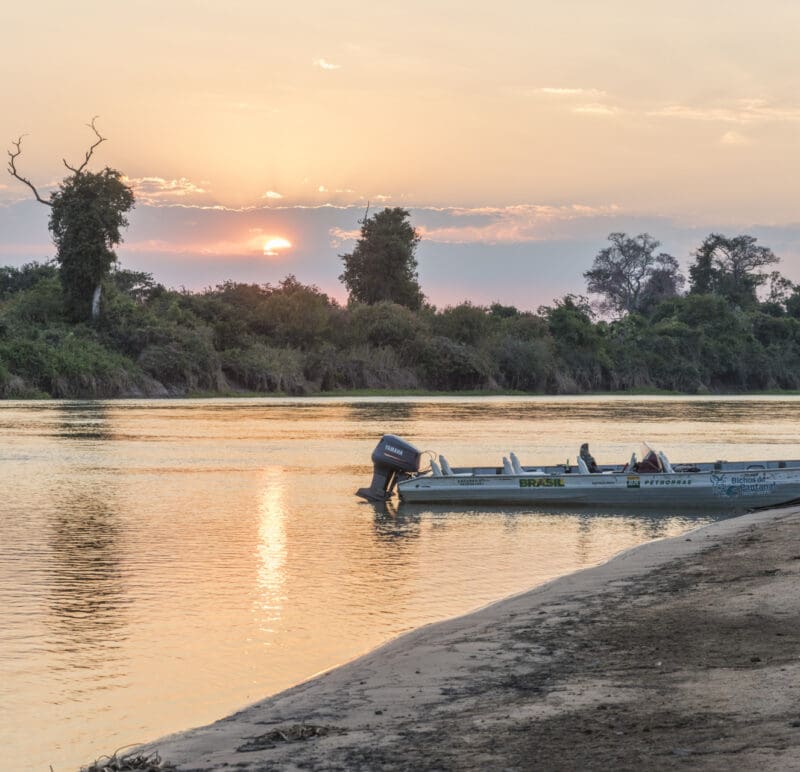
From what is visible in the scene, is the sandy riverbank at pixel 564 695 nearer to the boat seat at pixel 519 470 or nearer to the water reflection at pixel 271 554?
the water reflection at pixel 271 554

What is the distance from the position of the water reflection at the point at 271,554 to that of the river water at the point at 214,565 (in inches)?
1.8

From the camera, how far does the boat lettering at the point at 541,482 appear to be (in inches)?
1056

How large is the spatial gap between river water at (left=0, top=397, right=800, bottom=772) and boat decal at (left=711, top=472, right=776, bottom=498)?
3.25 ft

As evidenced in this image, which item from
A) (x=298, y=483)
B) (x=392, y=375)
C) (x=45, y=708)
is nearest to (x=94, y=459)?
(x=298, y=483)

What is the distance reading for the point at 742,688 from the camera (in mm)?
8445

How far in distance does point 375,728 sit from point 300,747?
0.63 m

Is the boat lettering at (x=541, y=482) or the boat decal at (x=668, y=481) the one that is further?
the boat lettering at (x=541, y=482)

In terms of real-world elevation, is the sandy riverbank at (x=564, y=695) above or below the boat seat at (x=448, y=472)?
below

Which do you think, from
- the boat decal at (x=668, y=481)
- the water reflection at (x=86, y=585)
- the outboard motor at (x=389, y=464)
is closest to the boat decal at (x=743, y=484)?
the boat decal at (x=668, y=481)

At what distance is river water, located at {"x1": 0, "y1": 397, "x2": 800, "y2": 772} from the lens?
1111 centimetres

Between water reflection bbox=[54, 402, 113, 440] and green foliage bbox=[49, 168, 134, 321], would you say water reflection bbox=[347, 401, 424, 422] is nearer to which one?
water reflection bbox=[54, 402, 113, 440]

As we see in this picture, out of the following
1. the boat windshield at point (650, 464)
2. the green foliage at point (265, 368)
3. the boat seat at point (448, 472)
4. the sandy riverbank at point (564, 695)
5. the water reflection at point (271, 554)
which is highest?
the green foliage at point (265, 368)

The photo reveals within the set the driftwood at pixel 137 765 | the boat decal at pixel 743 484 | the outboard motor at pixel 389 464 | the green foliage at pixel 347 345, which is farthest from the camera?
the green foliage at pixel 347 345

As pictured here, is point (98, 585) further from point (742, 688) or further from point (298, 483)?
point (298, 483)
